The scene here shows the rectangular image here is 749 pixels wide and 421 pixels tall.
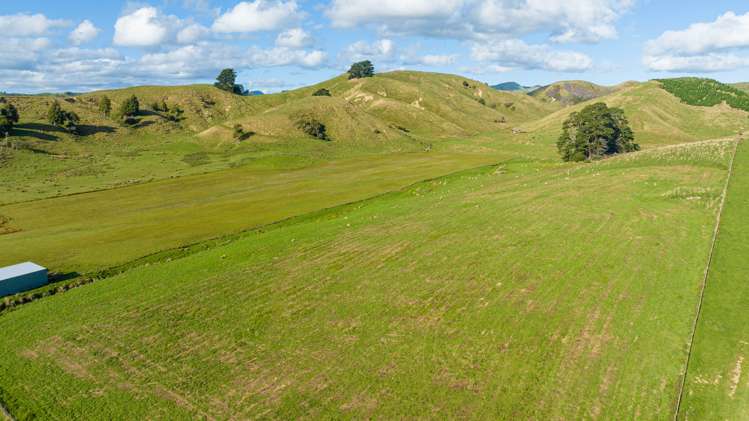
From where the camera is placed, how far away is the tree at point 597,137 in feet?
307

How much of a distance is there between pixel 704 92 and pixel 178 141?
624ft

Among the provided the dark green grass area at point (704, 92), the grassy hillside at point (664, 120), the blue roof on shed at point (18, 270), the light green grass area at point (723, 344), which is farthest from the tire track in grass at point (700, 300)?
the dark green grass area at point (704, 92)

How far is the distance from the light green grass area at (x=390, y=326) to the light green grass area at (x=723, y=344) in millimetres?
958

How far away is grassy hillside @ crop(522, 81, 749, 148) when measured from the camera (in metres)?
132

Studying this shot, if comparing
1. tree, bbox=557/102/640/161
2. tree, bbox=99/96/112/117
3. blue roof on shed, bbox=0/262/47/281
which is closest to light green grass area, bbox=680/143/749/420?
blue roof on shed, bbox=0/262/47/281

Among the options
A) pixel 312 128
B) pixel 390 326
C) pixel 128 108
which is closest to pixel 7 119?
pixel 128 108

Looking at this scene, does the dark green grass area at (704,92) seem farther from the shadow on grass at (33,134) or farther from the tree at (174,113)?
the shadow on grass at (33,134)

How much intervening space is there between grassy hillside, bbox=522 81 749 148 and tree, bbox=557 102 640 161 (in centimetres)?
2646

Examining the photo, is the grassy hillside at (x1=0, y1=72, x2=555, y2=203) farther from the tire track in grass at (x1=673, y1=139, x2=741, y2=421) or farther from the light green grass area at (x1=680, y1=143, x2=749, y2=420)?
the light green grass area at (x1=680, y1=143, x2=749, y2=420)

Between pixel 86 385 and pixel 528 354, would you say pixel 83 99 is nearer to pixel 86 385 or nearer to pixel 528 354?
pixel 86 385

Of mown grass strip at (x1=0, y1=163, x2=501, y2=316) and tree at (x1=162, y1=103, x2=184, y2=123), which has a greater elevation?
tree at (x1=162, y1=103, x2=184, y2=123)

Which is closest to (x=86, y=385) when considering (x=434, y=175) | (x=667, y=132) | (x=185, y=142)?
(x=434, y=175)

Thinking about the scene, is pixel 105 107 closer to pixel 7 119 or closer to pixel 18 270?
pixel 7 119

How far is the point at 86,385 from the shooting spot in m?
23.0
